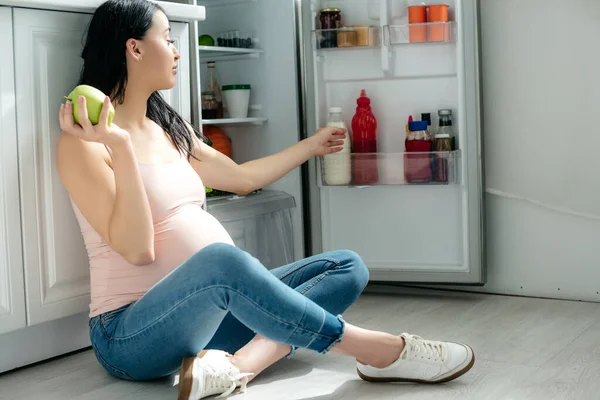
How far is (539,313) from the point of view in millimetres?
2576

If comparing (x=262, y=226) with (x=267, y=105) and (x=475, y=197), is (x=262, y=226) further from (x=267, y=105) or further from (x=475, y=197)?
(x=475, y=197)

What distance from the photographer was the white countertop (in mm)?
1893

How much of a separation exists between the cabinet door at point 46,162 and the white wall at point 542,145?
142cm

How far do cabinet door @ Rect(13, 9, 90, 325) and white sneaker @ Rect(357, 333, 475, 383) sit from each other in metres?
0.75

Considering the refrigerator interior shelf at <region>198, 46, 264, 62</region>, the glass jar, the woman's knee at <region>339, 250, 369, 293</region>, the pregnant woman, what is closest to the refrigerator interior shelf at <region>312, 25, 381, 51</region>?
the glass jar

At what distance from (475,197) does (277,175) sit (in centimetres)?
74

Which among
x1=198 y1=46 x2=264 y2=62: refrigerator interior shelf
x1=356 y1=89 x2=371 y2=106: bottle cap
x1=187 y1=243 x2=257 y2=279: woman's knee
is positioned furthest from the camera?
x1=198 y1=46 x2=264 y2=62: refrigerator interior shelf

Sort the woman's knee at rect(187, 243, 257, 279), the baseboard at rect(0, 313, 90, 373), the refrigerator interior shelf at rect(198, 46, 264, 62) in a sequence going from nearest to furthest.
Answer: the woman's knee at rect(187, 243, 257, 279)
the baseboard at rect(0, 313, 90, 373)
the refrigerator interior shelf at rect(198, 46, 264, 62)

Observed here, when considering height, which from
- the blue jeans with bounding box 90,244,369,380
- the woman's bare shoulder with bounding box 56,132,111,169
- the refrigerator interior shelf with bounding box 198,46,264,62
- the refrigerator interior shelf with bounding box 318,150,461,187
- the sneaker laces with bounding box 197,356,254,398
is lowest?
the sneaker laces with bounding box 197,356,254,398

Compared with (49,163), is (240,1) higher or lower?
higher

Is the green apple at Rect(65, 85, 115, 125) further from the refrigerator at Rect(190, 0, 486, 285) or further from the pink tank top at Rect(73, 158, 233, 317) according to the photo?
the refrigerator at Rect(190, 0, 486, 285)

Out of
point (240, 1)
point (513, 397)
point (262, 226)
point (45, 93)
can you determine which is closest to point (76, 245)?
point (45, 93)

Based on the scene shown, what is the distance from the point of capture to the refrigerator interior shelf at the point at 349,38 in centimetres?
268

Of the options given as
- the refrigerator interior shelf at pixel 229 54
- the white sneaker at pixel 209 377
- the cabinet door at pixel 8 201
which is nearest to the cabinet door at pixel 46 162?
the cabinet door at pixel 8 201
